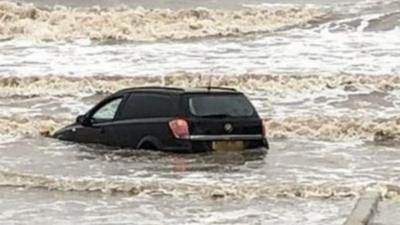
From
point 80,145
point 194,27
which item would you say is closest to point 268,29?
point 194,27

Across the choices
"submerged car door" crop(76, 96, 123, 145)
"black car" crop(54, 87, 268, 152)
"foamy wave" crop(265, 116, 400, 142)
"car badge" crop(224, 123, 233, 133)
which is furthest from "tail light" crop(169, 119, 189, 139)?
"foamy wave" crop(265, 116, 400, 142)

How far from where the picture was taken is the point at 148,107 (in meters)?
20.5

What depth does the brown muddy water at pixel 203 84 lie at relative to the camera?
1491 centimetres

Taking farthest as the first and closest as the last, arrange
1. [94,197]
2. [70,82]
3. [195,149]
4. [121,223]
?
[70,82] → [195,149] → [94,197] → [121,223]

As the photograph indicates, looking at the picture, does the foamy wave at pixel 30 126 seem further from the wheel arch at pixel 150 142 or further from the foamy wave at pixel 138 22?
the foamy wave at pixel 138 22

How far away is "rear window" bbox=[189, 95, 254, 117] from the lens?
19.7 meters

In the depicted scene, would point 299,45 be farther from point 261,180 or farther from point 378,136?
Answer: point 261,180

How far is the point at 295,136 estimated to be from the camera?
80.9ft

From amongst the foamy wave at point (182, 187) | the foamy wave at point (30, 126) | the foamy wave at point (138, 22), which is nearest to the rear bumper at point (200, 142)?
the foamy wave at point (182, 187)

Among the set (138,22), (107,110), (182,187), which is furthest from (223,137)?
(138,22)

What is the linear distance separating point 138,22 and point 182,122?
96.9ft

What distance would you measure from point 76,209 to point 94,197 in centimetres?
108

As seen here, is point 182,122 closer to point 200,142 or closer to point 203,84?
point 200,142

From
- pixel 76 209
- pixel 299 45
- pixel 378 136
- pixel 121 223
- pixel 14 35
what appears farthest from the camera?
pixel 14 35
